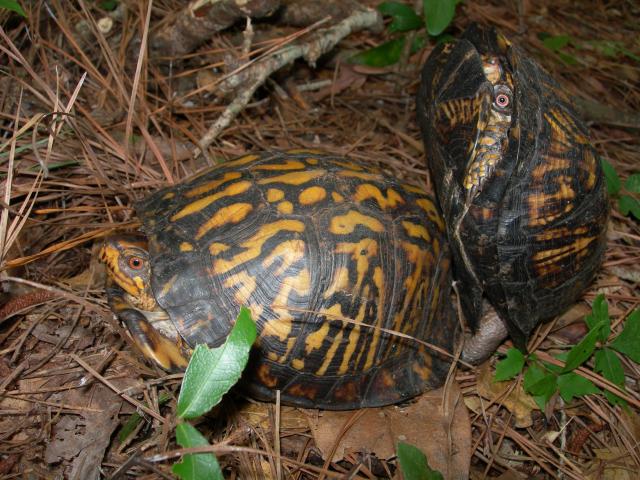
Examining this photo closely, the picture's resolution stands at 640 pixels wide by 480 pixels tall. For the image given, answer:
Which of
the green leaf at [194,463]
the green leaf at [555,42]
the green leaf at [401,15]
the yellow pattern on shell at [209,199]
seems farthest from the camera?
the green leaf at [555,42]

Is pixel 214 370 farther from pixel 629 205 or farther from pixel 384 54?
pixel 384 54

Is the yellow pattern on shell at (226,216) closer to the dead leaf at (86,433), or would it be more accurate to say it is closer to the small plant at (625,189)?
the dead leaf at (86,433)

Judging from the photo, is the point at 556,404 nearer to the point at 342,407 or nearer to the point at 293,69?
the point at 342,407

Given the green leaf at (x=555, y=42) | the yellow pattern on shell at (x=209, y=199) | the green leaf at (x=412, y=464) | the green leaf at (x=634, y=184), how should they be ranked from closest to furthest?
1. the green leaf at (x=412, y=464)
2. the yellow pattern on shell at (x=209, y=199)
3. the green leaf at (x=634, y=184)
4. the green leaf at (x=555, y=42)

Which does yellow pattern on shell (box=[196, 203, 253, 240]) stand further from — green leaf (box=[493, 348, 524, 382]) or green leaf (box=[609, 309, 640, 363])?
green leaf (box=[609, 309, 640, 363])

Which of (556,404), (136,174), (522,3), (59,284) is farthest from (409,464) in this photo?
(522,3)

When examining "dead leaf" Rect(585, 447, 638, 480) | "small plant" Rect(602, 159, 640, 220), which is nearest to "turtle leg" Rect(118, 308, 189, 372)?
"dead leaf" Rect(585, 447, 638, 480)

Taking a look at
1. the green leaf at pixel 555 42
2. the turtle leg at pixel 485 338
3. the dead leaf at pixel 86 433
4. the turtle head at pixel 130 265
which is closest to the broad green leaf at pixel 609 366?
the turtle leg at pixel 485 338
